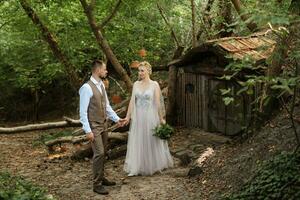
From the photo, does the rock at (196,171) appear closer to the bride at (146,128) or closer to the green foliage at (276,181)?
the bride at (146,128)

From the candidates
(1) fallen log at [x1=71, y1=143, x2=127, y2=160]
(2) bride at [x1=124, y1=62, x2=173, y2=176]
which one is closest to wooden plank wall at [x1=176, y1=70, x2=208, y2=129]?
(1) fallen log at [x1=71, y1=143, x2=127, y2=160]

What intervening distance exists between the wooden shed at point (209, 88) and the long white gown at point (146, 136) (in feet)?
5.95

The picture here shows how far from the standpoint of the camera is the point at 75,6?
43.0ft

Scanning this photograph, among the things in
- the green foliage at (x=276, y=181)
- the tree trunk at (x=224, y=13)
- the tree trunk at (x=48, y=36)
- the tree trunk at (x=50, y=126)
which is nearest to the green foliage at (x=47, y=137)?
the tree trunk at (x=48, y=36)

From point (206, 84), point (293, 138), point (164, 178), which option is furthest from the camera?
point (206, 84)

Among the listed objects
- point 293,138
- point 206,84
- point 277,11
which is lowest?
point 293,138

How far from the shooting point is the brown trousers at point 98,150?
7414mm

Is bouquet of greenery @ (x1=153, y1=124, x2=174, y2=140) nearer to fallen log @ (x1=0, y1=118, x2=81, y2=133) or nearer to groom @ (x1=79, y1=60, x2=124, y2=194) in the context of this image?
groom @ (x1=79, y1=60, x2=124, y2=194)

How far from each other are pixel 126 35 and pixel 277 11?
9533 mm

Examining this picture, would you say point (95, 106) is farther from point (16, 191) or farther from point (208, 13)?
point (208, 13)

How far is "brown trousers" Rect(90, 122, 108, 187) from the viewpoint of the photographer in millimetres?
7414

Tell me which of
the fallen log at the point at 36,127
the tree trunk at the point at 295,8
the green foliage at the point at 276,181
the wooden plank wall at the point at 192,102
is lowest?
the green foliage at the point at 276,181

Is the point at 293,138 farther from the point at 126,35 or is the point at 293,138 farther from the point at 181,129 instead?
the point at 126,35

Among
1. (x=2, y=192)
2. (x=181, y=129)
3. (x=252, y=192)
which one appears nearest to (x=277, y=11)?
(x=252, y=192)
